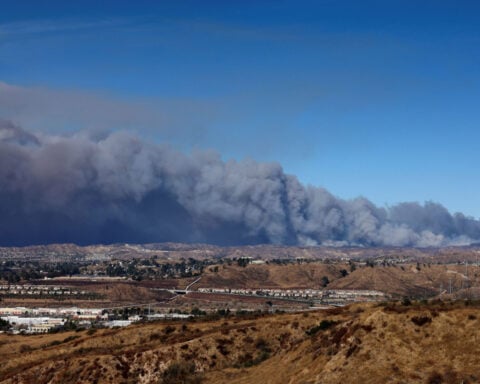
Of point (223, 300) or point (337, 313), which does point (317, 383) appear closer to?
point (337, 313)

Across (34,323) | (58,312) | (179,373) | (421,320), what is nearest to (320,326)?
(179,373)


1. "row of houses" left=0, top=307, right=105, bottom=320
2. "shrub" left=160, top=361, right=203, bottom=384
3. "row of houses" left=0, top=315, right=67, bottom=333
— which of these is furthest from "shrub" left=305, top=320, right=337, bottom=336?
"row of houses" left=0, top=307, right=105, bottom=320

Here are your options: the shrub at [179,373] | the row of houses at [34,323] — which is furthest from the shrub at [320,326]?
the row of houses at [34,323]

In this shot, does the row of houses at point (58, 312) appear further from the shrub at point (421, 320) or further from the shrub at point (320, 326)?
the shrub at point (421, 320)

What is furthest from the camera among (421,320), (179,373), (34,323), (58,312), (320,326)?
(58,312)

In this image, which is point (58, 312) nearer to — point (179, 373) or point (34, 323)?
point (34, 323)

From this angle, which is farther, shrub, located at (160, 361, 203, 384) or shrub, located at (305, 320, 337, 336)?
shrub, located at (305, 320, 337, 336)

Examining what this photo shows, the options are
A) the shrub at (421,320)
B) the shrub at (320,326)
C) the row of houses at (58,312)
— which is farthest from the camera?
the row of houses at (58,312)

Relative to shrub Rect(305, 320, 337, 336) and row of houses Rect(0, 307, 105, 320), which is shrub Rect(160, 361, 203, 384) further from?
row of houses Rect(0, 307, 105, 320)

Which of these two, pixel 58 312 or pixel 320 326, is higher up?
pixel 320 326

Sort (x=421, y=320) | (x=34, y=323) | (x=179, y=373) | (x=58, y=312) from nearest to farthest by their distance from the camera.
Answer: (x=421, y=320), (x=179, y=373), (x=34, y=323), (x=58, y=312)

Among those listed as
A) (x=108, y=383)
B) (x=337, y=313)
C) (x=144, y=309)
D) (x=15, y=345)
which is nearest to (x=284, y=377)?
(x=108, y=383)
